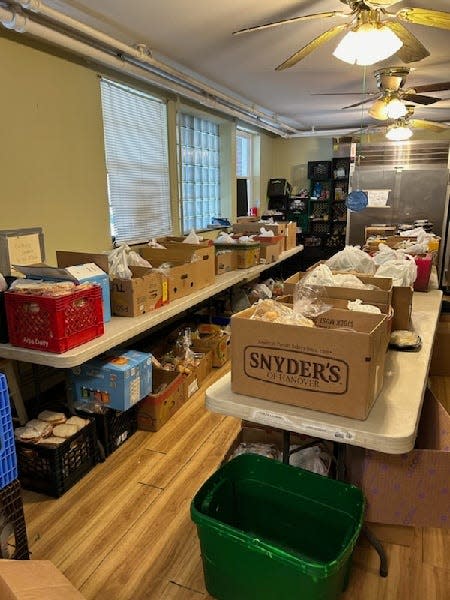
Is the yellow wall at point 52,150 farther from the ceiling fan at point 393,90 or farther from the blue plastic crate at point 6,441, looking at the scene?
the ceiling fan at point 393,90

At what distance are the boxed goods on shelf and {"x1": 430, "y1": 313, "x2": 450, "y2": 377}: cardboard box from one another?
2306 mm

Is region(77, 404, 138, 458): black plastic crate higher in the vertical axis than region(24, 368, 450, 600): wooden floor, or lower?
higher

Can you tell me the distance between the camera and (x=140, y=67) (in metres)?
3.46

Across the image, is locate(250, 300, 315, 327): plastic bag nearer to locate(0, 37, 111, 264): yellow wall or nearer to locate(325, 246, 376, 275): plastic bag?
locate(325, 246, 376, 275): plastic bag

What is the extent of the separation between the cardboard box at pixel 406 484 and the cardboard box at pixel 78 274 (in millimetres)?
1535

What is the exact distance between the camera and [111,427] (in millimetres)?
2506

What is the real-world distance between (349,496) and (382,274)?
124cm

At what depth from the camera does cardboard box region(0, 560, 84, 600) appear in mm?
1245

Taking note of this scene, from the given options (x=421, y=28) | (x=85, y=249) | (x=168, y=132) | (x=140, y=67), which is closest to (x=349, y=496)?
(x=85, y=249)

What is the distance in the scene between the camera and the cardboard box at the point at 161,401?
2748mm

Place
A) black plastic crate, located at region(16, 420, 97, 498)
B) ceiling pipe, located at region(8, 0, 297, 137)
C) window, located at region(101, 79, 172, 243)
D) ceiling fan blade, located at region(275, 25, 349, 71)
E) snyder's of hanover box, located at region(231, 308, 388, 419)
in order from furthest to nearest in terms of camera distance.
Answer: window, located at region(101, 79, 172, 243) → ceiling pipe, located at region(8, 0, 297, 137) → ceiling fan blade, located at region(275, 25, 349, 71) → black plastic crate, located at region(16, 420, 97, 498) → snyder's of hanover box, located at region(231, 308, 388, 419)

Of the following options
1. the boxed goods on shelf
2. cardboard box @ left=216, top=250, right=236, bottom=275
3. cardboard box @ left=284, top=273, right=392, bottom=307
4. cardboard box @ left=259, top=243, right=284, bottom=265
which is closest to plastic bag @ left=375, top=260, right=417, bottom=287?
cardboard box @ left=284, top=273, right=392, bottom=307

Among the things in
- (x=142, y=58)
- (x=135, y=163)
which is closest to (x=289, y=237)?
(x=135, y=163)

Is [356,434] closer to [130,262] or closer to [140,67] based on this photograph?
[130,262]
